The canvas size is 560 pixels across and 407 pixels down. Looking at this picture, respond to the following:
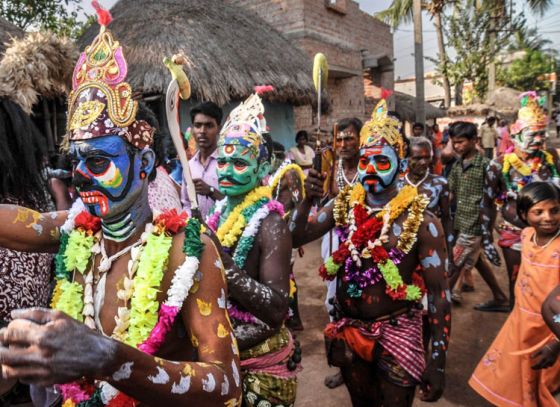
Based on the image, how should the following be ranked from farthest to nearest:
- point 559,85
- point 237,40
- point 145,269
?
1. point 559,85
2. point 237,40
3. point 145,269

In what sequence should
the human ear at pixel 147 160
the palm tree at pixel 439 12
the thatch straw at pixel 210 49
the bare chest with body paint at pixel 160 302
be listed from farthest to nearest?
the palm tree at pixel 439 12 → the thatch straw at pixel 210 49 → the human ear at pixel 147 160 → the bare chest with body paint at pixel 160 302

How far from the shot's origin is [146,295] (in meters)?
1.45

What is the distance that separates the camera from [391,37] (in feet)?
54.7

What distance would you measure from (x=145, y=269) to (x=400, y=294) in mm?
1578

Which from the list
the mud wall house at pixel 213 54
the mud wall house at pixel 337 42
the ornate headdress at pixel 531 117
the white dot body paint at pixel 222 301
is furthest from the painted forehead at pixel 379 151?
the mud wall house at pixel 337 42

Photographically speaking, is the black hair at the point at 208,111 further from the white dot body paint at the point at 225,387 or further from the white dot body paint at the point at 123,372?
the white dot body paint at the point at 123,372

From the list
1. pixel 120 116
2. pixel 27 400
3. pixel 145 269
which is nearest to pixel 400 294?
pixel 145 269

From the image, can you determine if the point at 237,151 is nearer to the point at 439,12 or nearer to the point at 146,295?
the point at 146,295

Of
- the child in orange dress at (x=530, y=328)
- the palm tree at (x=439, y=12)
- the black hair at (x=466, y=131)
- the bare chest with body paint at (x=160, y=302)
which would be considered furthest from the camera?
the palm tree at (x=439, y=12)

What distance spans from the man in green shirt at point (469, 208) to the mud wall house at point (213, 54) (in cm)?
431

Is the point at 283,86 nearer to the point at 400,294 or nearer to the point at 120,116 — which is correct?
the point at 400,294

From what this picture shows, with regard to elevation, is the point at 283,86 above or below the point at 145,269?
→ above

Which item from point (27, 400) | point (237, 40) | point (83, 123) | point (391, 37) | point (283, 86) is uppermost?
point (391, 37)

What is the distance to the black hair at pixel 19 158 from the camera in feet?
7.22
